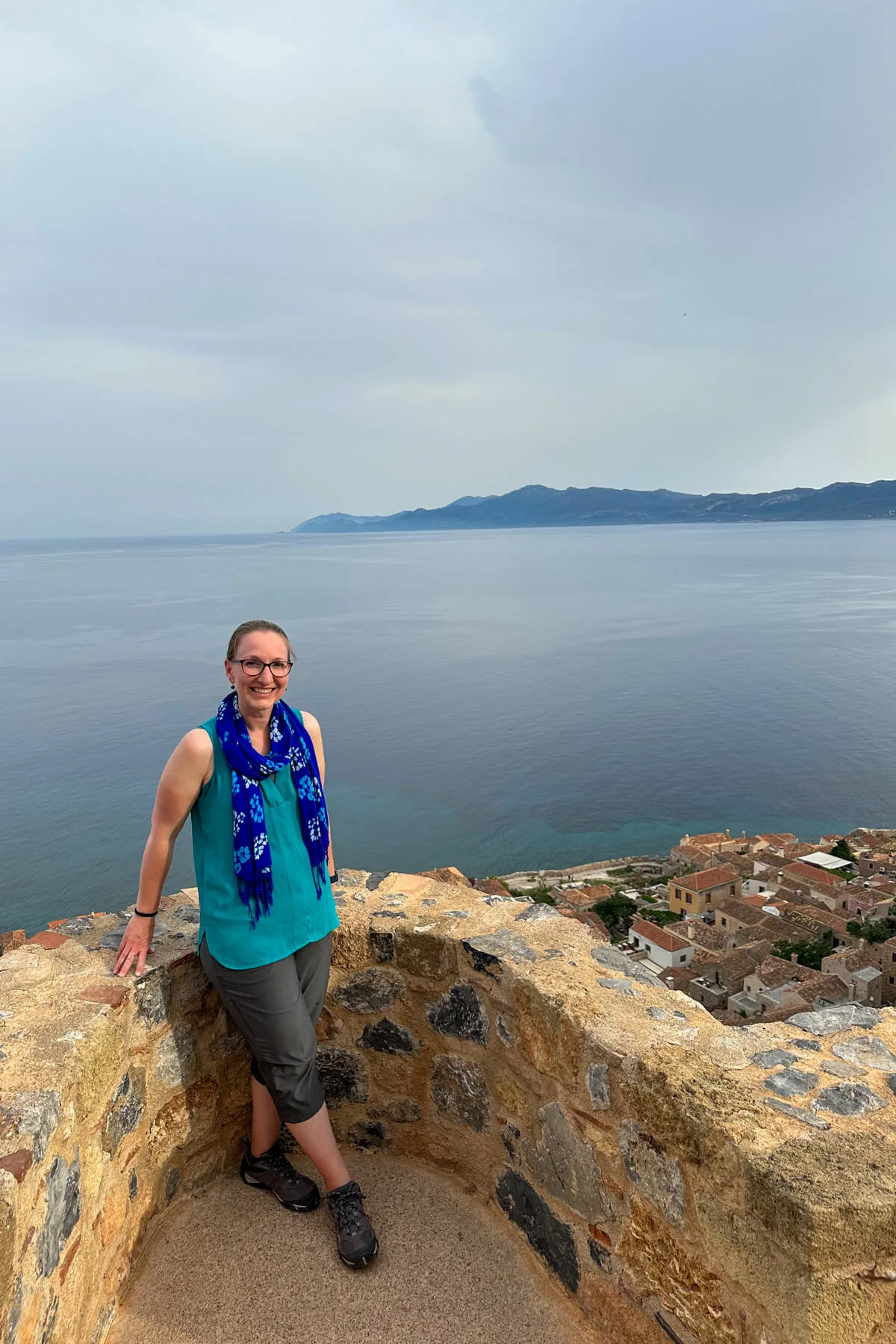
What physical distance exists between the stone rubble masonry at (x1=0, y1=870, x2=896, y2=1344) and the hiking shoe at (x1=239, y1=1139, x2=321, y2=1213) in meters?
0.11

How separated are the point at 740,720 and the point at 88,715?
109 feet

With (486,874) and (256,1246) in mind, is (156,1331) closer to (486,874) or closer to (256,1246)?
(256,1246)

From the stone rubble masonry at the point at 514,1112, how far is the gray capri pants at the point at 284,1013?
282mm

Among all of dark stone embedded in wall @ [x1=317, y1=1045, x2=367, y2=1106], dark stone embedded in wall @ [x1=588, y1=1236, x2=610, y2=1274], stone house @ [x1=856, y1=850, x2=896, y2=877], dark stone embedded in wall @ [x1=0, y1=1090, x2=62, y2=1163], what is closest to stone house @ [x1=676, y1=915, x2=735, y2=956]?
stone house @ [x1=856, y1=850, x2=896, y2=877]

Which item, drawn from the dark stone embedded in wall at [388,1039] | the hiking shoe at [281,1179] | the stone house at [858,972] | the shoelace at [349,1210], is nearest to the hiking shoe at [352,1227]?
the shoelace at [349,1210]

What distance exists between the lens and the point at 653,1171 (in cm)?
201

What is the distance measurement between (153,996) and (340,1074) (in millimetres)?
888

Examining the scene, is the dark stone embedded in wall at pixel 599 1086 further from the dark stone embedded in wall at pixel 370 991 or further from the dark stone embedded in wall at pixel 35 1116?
the dark stone embedded in wall at pixel 35 1116

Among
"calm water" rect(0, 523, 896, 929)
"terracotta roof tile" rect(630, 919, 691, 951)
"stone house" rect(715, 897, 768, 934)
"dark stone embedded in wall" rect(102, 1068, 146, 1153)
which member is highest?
"dark stone embedded in wall" rect(102, 1068, 146, 1153)

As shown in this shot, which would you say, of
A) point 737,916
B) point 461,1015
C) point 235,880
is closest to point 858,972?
point 737,916

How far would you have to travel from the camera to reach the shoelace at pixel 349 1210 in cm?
253

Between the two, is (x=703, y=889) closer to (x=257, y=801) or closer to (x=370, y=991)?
(x=370, y=991)

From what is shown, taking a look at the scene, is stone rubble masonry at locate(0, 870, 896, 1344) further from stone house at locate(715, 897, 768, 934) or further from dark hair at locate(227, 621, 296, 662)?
stone house at locate(715, 897, 768, 934)

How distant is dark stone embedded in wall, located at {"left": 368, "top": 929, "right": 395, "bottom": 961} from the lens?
9.31ft
